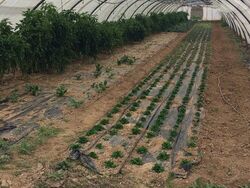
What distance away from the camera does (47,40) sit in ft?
51.4

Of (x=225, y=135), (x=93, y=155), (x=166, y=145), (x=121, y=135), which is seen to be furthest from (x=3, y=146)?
(x=225, y=135)

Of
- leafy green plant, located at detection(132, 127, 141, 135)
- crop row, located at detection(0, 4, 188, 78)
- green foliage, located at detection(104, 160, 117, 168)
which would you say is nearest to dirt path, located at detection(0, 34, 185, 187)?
green foliage, located at detection(104, 160, 117, 168)

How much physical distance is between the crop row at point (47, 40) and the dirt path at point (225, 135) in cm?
576

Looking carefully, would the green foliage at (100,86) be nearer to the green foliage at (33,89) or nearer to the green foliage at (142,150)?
the green foliage at (33,89)

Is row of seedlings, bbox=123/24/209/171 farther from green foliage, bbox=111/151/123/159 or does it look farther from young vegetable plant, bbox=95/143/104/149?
young vegetable plant, bbox=95/143/104/149

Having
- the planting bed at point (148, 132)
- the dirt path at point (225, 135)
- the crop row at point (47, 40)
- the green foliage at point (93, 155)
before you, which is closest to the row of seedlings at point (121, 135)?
the planting bed at point (148, 132)

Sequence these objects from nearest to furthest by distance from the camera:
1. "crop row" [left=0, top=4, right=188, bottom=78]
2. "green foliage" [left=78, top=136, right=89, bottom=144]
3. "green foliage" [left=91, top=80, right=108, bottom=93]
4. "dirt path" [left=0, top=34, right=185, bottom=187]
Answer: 1. "dirt path" [left=0, top=34, right=185, bottom=187]
2. "green foliage" [left=78, top=136, right=89, bottom=144]
3. "crop row" [left=0, top=4, right=188, bottom=78]
4. "green foliage" [left=91, top=80, right=108, bottom=93]

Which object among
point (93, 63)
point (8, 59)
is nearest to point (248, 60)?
point (93, 63)

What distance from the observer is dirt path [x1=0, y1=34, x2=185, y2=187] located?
A: 24.1 ft

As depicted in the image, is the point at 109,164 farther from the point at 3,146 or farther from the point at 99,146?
the point at 3,146

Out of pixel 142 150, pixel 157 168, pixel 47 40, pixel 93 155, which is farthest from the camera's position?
pixel 47 40

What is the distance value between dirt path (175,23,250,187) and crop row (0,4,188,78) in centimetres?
576

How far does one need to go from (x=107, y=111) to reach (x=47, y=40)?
5.31m

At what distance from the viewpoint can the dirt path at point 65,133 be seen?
24.1ft
